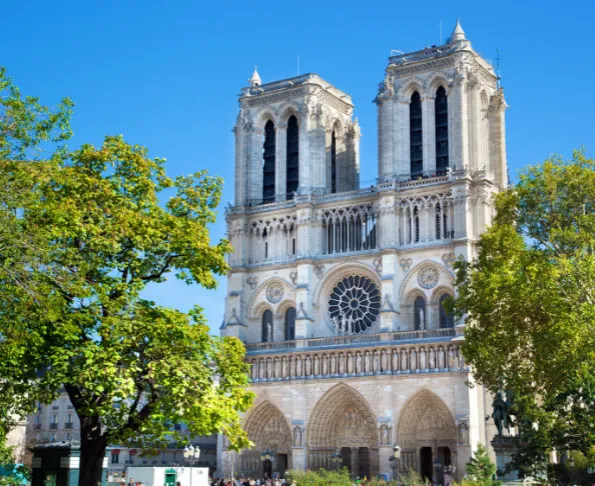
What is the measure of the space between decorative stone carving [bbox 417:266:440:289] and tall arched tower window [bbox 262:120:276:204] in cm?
1121

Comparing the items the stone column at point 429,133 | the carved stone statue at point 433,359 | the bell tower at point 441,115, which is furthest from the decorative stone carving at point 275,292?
the stone column at point 429,133

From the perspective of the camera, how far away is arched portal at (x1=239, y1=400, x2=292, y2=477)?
4797cm

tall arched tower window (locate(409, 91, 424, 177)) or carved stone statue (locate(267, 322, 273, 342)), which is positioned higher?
tall arched tower window (locate(409, 91, 424, 177))

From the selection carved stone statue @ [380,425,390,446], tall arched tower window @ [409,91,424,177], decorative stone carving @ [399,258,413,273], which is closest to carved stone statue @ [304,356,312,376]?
carved stone statue @ [380,425,390,446]

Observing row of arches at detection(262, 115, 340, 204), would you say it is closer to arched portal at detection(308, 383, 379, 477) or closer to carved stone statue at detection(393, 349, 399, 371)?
carved stone statue at detection(393, 349, 399, 371)

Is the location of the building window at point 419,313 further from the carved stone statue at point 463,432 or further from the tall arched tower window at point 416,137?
the tall arched tower window at point 416,137

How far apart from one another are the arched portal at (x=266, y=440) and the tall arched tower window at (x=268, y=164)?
12.3m

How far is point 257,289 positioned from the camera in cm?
5044

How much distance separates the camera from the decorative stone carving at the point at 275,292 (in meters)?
49.8

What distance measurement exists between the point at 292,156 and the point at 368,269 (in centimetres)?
943

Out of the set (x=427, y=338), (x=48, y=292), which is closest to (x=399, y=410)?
(x=427, y=338)

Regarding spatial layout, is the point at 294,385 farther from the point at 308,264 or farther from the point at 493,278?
the point at 493,278

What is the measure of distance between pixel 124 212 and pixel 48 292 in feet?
12.7

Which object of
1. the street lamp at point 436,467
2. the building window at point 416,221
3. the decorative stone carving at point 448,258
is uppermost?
the building window at point 416,221
